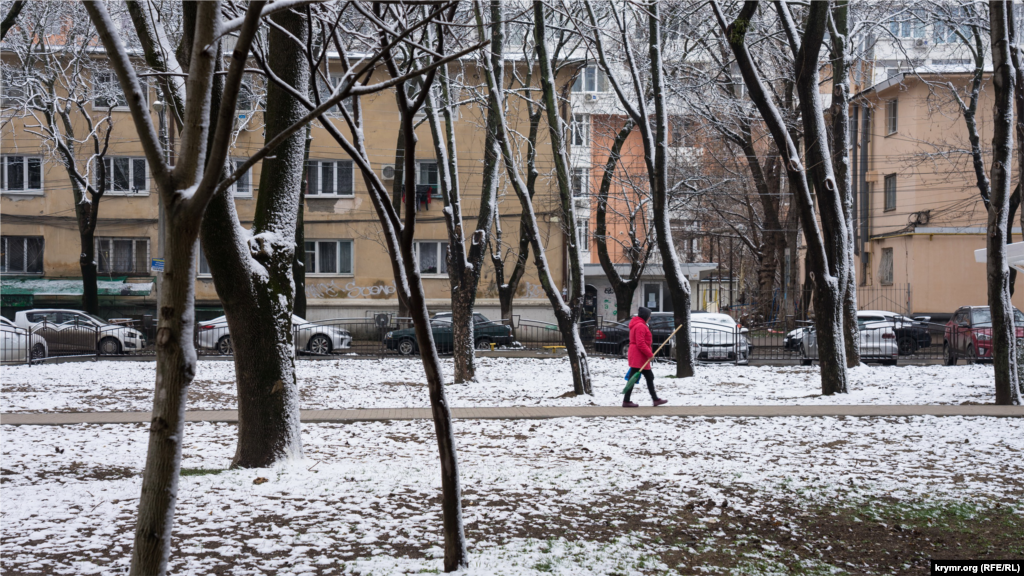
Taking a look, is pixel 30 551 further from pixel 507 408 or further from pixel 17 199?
pixel 17 199

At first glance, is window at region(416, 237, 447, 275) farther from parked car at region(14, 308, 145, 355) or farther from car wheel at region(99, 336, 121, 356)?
car wheel at region(99, 336, 121, 356)

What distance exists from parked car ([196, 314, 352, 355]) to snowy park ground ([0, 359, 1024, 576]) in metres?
14.4

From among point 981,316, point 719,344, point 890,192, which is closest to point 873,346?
point 981,316

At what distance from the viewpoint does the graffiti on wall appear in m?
34.9

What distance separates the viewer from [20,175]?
3394cm

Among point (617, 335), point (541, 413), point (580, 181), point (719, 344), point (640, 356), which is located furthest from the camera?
point (580, 181)

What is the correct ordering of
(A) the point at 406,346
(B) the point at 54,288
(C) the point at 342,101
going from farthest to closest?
1. (B) the point at 54,288
2. (A) the point at 406,346
3. (C) the point at 342,101

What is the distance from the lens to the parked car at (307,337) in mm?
24469

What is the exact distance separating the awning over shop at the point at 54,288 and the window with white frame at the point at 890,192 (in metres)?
31.8

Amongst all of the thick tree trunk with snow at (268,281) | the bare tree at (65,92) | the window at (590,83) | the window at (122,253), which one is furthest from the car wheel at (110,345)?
the window at (590,83)

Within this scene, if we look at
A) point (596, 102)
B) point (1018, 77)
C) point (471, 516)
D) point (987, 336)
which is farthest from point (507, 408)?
point (596, 102)

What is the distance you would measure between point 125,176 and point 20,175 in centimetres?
409

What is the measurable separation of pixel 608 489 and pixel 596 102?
2754 centimetres

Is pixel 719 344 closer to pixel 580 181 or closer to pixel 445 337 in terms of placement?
pixel 445 337
